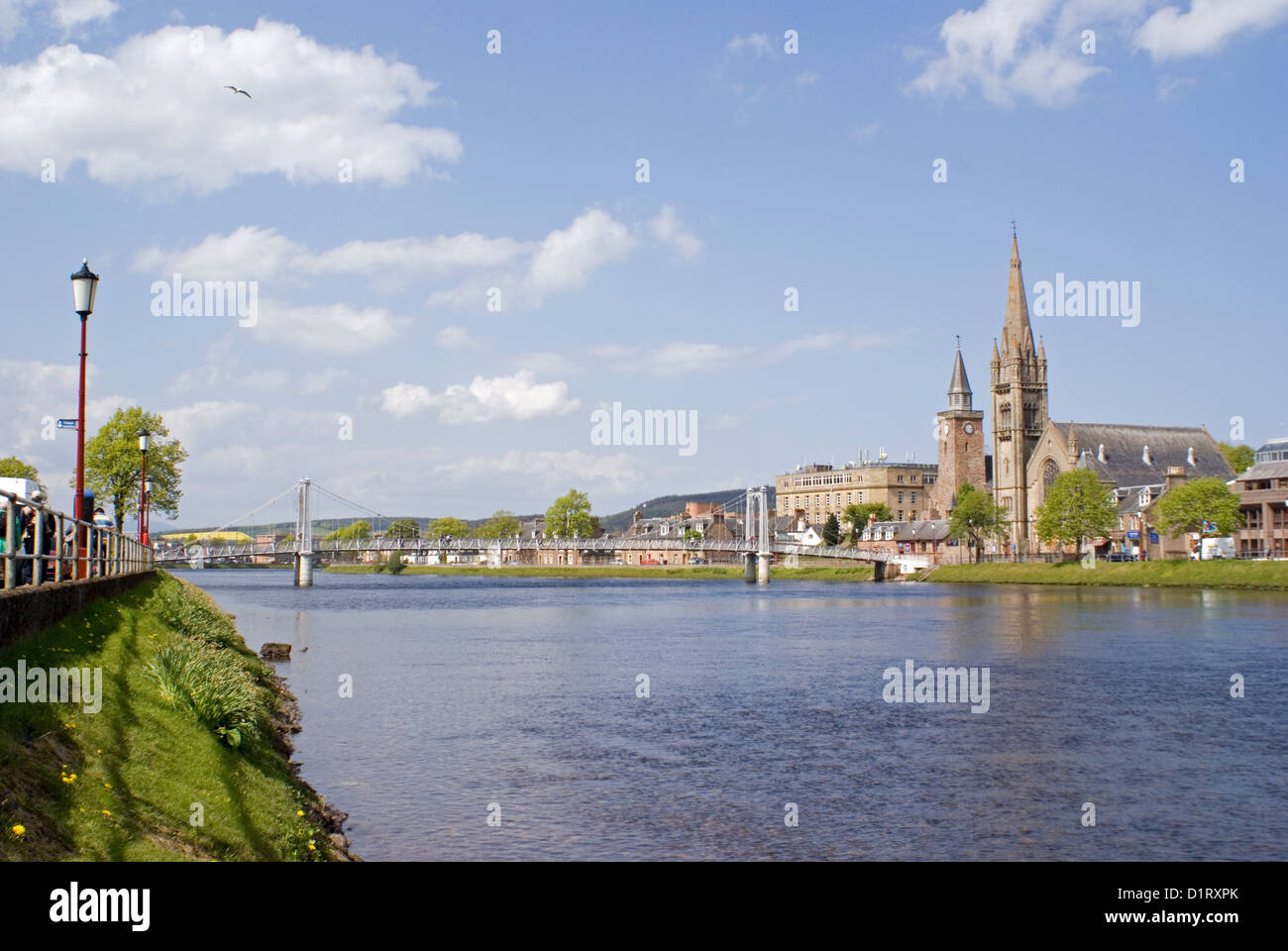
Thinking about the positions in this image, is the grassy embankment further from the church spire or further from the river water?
the church spire

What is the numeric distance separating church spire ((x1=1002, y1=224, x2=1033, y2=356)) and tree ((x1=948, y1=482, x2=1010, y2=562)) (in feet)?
117

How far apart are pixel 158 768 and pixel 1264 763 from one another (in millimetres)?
21609

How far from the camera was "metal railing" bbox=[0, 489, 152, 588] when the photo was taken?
46.1ft

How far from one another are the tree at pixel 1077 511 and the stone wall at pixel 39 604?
11434 cm

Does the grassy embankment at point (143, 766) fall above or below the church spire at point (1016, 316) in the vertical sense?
below

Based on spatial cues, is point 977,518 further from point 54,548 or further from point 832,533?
point 54,548

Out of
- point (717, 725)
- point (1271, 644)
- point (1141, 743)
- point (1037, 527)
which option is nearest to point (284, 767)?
point (717, 725)

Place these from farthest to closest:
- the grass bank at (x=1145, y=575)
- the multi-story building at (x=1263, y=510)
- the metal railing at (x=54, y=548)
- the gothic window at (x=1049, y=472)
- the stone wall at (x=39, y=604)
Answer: the gothic window at (x=1049, y=472), the multi-story building at (x=1263, y=510), the grass bank at (x=1145, y=575), the metal railing at (x=54, y=548), the stone wall at (x=39, y=604)

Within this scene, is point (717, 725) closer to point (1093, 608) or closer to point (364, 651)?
point (364, 651)

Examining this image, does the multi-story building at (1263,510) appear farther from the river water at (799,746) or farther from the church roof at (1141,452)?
the river water at (799,746)

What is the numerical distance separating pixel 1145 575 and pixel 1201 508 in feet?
29.9

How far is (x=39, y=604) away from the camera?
50.4 feet

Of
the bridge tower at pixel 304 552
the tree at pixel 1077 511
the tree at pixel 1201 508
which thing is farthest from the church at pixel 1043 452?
the bridge tower at pixel 304 552

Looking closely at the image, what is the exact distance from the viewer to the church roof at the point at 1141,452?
487ft
